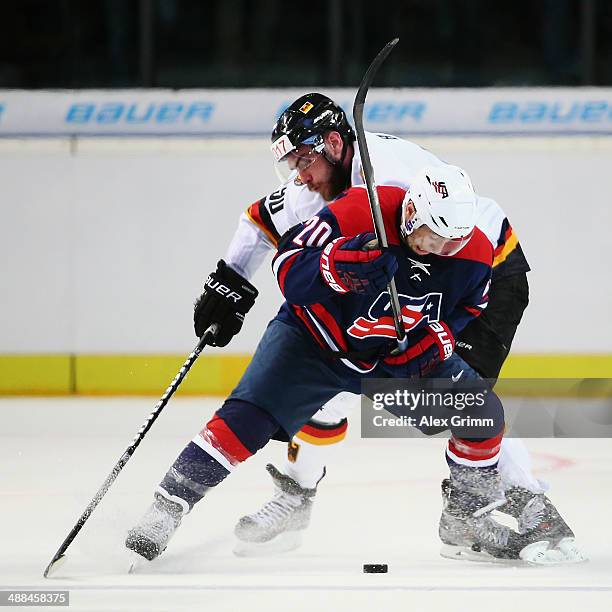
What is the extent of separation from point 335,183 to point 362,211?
320 millimetres

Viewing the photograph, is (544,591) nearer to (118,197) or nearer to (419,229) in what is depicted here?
(419,229)

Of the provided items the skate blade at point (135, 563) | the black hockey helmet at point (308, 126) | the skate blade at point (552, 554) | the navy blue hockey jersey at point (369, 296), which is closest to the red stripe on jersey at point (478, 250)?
the navy blue hockey jersey at point (369, 296)

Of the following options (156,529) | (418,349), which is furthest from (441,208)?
(156,529)

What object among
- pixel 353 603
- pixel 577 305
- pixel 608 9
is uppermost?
pixel 353 603

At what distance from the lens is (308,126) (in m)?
3.07

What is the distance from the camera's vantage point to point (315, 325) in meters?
2.97

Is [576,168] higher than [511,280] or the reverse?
the reverse

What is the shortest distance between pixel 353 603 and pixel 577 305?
335 cm

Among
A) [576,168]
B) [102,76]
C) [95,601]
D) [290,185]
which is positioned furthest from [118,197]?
[95,601]

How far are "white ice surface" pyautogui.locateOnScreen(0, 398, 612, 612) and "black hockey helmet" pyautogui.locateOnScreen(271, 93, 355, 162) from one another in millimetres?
904

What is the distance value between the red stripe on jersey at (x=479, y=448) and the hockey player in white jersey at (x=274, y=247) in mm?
148

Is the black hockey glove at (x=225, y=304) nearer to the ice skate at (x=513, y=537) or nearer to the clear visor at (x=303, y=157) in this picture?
the clear visor at (x=303, y=157)

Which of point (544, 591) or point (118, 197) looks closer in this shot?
point (544, 591)

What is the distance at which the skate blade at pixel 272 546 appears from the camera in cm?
305
